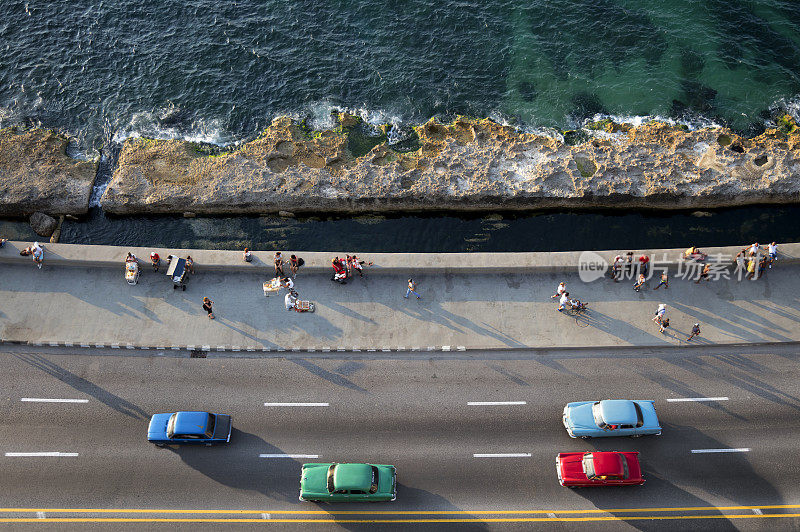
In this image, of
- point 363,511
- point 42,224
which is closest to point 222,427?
point 363,511

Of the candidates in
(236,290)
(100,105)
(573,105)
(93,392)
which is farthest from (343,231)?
(100,105)

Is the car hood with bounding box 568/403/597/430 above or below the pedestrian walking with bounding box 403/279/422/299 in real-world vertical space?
below

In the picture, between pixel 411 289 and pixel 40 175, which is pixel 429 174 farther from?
pixel 40 175

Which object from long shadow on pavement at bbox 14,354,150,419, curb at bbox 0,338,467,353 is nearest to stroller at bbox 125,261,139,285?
curb at bbox 0,338,467,353

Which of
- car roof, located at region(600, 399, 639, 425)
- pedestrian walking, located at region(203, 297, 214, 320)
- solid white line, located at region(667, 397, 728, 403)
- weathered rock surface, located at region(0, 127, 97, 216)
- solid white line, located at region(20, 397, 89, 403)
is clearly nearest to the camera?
car roof, located at region(600, 399, 639, 425)

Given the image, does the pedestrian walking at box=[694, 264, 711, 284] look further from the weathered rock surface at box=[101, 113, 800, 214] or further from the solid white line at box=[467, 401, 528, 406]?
the solid white line at box=[467, 401, 528, 406]

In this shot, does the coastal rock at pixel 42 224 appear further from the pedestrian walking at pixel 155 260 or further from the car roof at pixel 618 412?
the car roof at pixel 618 412

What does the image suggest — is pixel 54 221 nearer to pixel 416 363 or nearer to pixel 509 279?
pixel 416 363
